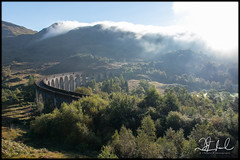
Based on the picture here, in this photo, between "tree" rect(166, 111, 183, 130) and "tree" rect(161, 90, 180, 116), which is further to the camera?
"tree" rect(161, 90, 180, 116)

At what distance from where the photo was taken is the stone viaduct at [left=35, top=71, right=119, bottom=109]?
47.6 m

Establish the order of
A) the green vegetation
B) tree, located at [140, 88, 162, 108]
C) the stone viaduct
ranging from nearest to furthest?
the green vegetation
tree, located at [140, 88, 162, 108]
the stone viaduct

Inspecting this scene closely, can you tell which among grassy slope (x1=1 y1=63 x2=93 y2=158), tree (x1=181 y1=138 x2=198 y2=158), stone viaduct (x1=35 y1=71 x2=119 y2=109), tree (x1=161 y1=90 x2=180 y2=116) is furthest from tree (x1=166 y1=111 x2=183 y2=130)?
stone viaduct (x1=35 y1=71 x2=119 y2=109)

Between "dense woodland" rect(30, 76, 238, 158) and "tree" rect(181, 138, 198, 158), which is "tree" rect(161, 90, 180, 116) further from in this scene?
"tree" rect(181, 138, 198, 158)

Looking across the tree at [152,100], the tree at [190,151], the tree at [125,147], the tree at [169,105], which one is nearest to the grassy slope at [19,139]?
the tree at [125,147]

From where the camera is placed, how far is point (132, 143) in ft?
64.6

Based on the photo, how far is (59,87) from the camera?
3853 inches

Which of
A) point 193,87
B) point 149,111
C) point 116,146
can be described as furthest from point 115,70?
point 116,146

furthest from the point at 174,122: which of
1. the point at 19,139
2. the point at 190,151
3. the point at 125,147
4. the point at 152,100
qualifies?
the point at 19,139

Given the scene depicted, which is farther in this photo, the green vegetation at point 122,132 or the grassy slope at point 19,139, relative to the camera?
the grassy slope at point 19,139

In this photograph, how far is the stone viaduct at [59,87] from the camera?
47556 millimetres

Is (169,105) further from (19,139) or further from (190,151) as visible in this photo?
(19,139)

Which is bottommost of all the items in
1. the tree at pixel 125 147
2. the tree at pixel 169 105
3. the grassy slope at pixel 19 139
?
the grassy slope at pixel 19 139

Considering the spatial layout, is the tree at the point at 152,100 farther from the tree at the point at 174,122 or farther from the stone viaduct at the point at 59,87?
the stone viaduct at the point at 59,87
